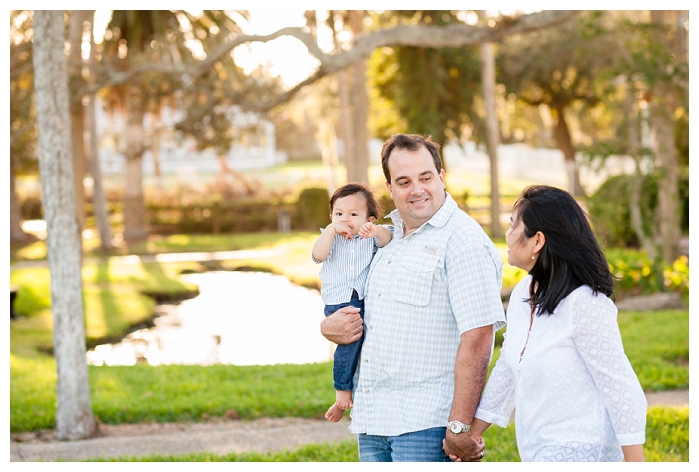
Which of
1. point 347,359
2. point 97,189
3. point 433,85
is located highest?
point 433,85

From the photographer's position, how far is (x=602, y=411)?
2.42 metres

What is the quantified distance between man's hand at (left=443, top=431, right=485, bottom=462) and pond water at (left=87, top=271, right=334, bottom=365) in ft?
23.4

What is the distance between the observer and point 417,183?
9.14ft

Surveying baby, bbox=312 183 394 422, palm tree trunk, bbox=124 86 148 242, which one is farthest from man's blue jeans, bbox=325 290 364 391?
A: palm tree trunk, bbox=124 86 148 242

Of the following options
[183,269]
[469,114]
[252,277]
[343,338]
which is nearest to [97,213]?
[183,269]

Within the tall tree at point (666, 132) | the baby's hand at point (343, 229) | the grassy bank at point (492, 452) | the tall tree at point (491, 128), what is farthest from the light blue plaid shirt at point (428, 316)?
the tall tree at point (491, 128)

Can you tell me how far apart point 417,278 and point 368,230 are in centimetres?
36

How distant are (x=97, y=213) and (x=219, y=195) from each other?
7759mm

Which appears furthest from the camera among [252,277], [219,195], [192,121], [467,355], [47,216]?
[219,195]

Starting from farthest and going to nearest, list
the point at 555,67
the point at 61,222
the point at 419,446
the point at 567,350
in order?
the point at 555,67, the point at 61,222, the point at 419,446, the point at 567,350

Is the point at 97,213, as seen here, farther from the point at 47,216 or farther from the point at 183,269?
the point at 47,216

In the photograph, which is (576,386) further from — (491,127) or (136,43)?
(491,127)

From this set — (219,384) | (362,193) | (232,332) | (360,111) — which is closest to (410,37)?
(219,384)

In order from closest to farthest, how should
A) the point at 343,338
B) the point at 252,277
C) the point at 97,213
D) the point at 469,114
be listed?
the point at 343,338 < the point at 252,277 < the point at 97,213 < the point at 469,114
